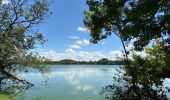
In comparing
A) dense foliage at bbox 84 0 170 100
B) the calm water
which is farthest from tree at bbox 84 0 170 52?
the calm water

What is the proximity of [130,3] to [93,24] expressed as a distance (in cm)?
339

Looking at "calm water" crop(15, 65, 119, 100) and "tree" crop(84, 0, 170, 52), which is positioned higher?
"tree" crop(84, 0, 170, 52)

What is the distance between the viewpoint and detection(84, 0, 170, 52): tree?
53.8 ft

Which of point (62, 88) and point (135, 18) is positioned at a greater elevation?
point (135, 18)

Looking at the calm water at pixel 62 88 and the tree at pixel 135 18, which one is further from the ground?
the tree at pixel 135 18

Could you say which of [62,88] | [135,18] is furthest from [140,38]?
[62,88]

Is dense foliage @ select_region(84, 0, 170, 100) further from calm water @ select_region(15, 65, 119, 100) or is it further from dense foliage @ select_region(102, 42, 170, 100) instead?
calm water @ select_region(15, 65, 119, 100)

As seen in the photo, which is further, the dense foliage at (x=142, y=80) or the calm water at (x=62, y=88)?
the calm water at (x=62, y=88)

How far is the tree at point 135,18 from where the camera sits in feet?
53.8

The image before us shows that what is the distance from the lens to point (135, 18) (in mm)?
16938

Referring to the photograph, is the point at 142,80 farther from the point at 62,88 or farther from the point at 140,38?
the point at 62,88

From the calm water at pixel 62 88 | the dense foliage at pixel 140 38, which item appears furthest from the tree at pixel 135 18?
the calm water at pixel 62 88

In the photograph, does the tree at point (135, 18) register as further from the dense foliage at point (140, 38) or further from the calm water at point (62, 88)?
the calm water at point (62, 88)

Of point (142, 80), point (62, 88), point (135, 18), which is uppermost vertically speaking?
point (135, 18)
